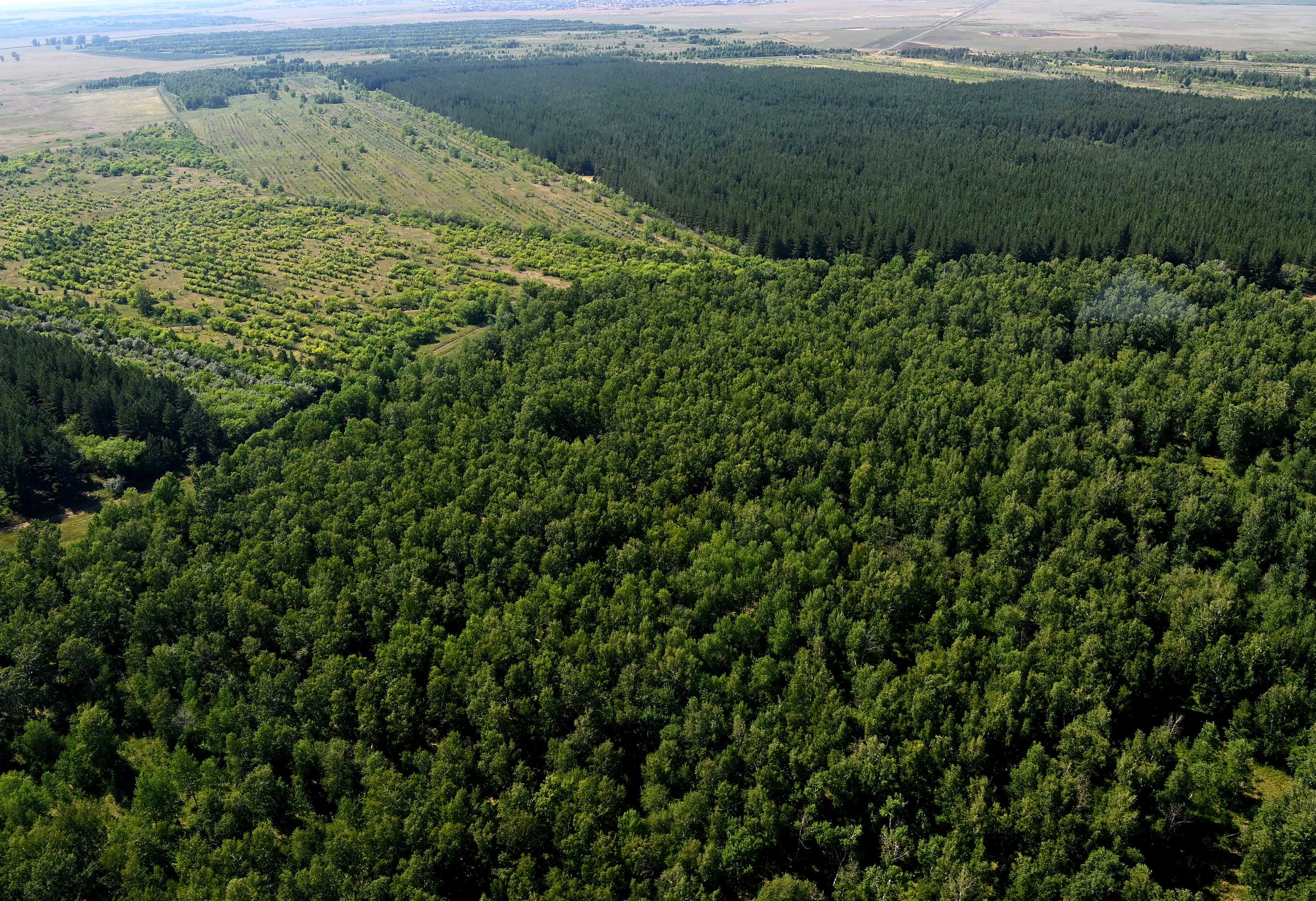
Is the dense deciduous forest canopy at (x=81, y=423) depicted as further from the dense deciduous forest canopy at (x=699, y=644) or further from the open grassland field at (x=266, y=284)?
the dense deciduous forest canopy at (x=699, y=644)

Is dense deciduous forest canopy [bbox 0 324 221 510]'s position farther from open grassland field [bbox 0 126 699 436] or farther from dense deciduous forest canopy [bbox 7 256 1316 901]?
dense deciduous forest canopy [bbox 7 256 1316 901]

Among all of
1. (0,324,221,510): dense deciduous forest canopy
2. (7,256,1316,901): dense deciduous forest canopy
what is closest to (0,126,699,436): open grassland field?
(0,324,221,510): dense deciduous forest canopy

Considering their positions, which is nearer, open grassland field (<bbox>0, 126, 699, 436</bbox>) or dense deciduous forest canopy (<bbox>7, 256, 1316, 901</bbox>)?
dense deciduous forest canopy (<bbox>7, 256, 1316, 901</bbox>)

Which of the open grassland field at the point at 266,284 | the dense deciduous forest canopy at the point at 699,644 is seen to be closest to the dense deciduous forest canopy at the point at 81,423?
the open grassland field at the point at 266,284

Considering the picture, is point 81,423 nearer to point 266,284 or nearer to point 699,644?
point 266,284

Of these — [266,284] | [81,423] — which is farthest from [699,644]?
[266,284]

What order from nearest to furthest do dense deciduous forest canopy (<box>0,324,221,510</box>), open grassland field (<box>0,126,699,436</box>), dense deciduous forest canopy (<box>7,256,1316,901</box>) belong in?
dense deciduous forest canopy (<box>7,256,1316,901</box>)
dense deciduous forest canopy (<box>0,324,221,510</box>)
open grassland field (<box>0,126,699,436</box>)
